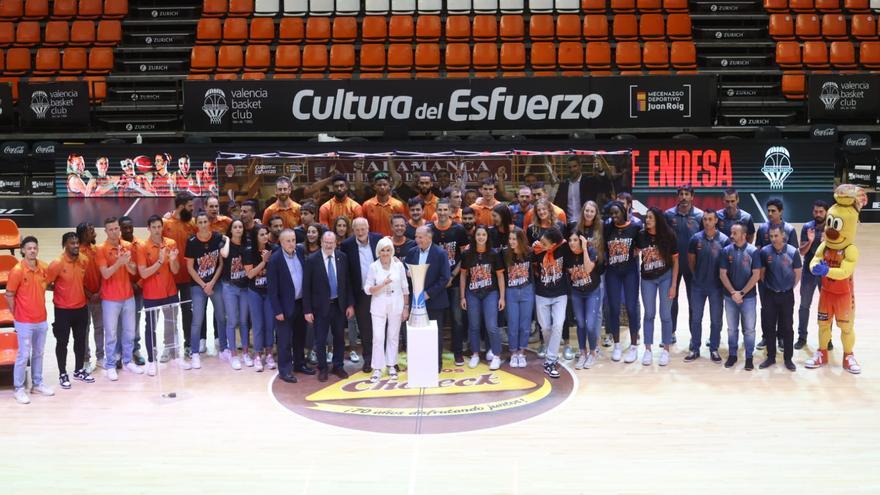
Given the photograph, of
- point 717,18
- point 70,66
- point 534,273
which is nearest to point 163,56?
point 70,66

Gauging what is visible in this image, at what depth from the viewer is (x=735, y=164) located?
1695 cm

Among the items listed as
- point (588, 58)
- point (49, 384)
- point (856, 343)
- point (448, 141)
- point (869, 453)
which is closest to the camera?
point (869, 453)

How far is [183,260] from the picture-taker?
9852 millimetres

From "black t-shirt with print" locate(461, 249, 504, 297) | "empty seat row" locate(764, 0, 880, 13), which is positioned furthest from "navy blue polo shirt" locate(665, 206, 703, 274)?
"empty seat row" locate(764, 0, 880, 13)

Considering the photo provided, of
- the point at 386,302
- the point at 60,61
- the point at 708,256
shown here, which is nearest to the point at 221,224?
the point at 386,302

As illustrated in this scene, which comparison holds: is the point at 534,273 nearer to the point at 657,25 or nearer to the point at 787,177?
the point at 787,177

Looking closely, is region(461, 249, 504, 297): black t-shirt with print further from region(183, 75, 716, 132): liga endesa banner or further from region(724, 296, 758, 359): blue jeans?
region(183, 75, 716, 132): liga endesa banner

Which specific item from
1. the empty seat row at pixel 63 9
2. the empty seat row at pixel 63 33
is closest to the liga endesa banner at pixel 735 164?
the empty seat row at pixel 63 33

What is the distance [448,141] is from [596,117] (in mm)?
2752

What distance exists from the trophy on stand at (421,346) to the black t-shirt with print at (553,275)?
1202 mm

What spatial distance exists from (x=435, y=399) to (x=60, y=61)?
1459 cm

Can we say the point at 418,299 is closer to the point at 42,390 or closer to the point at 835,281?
the point at 42,390

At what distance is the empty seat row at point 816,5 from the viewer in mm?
19891

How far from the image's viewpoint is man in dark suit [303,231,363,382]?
9062mm
